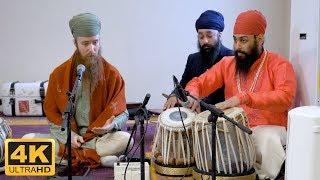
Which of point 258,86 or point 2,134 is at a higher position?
point 258,86

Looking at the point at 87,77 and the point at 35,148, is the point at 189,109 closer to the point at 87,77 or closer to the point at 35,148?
the point at 87,77

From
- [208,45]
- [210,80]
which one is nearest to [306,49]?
[210,80]

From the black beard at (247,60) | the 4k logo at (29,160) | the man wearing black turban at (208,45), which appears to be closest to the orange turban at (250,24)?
the black beard at (247,60)

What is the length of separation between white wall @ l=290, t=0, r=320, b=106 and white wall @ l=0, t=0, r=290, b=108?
2851mm

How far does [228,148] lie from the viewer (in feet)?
9.96

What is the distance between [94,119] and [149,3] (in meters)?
2.89

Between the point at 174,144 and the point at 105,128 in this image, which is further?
the point at 105,128

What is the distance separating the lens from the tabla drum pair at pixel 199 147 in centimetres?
303

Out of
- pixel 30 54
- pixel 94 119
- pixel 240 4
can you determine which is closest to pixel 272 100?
pixel 94 119

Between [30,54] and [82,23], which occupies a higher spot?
[82,23]

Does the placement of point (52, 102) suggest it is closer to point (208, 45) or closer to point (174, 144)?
point (174, 144)

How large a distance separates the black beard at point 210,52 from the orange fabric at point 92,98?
2.93 ft

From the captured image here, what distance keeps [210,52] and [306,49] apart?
3.87 ft

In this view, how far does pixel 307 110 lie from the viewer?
96.2 inches
